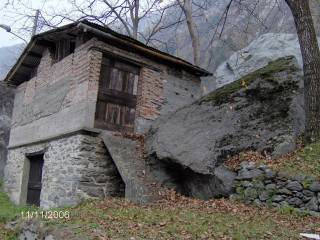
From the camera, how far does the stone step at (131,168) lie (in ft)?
30.4

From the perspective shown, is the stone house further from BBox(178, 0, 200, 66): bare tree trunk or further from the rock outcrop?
the rock outcrop

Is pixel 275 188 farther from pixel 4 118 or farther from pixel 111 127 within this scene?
pixel 4 118

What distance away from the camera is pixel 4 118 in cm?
2053

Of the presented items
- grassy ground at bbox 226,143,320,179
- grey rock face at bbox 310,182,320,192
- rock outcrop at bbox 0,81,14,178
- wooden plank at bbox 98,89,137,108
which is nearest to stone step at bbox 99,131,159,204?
wooden plank at bbox 98,89,137,108

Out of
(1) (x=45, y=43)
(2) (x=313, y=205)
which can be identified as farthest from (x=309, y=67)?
(1) (x=45, y=43)

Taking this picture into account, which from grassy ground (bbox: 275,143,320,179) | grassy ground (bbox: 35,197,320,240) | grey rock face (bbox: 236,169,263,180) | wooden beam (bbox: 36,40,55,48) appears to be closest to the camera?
grassy ground (bbox: 35,197,320,240)

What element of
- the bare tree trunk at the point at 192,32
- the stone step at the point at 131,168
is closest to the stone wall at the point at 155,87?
the stone step at the point at 131,168

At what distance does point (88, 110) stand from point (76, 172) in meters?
1.77

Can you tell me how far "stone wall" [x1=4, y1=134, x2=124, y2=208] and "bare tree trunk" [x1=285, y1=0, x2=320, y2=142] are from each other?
539cm

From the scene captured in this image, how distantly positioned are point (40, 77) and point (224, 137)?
752 centimetres

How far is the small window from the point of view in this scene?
12.4 metres

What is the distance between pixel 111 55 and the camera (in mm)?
11359

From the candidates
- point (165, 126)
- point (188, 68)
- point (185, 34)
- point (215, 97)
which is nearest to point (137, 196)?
point (165, 126)

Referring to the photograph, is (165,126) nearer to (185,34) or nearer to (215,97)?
(215,97)
